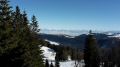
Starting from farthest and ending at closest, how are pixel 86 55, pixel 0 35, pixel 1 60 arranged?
pixel 86 55
pixel 1 60
pixel 0 35

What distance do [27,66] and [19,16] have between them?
2212 centimetres

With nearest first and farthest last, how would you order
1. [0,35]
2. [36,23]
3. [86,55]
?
[0,35] → [36,23] → [86,55]

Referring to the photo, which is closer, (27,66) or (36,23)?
(27,66)

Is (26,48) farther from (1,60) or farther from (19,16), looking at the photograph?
(19,16)

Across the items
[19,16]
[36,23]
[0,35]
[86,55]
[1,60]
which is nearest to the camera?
[0,35]

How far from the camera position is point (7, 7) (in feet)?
104

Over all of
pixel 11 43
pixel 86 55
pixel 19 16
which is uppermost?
pixel 19 16

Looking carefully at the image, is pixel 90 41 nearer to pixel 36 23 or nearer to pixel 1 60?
pixel 36 23

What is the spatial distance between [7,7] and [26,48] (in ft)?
15.0

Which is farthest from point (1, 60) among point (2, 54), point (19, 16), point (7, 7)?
point (19, 16)

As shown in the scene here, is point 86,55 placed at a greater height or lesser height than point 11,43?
lesser

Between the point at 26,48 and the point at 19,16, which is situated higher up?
the point at 19,16

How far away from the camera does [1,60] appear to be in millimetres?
31141

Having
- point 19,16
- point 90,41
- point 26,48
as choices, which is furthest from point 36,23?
point 26,48
